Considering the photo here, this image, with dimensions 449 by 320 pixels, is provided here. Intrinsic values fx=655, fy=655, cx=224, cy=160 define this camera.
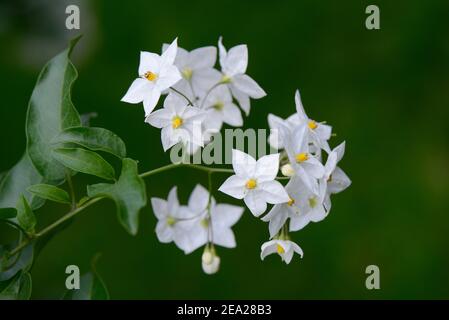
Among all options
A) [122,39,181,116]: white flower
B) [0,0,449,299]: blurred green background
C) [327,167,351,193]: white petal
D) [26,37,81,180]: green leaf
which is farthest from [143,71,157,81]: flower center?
[0,0,449,299]: blurred green background

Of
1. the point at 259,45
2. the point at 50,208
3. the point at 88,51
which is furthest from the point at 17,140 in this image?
the point at 259,45

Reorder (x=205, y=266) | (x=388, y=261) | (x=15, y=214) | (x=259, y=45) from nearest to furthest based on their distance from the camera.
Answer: (x=15, y=214), (x=205, y=266), (x=388, y=261), (x=259, y=45)

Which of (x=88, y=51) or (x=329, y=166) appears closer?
(x=329, y=166)

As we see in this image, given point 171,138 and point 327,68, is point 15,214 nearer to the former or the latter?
point 171,138

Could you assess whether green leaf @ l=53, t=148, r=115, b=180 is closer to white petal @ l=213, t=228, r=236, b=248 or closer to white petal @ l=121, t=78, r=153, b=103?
white petal @ l=121, t=78, r=153, b=103

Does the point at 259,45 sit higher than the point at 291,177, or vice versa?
the point at 259,45

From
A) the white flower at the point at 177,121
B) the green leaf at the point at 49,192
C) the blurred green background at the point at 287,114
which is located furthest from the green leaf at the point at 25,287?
the blurred green background at the point at 287,114

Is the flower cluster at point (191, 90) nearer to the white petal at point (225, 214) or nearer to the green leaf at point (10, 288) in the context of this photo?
the white petal at point (225, 214)
